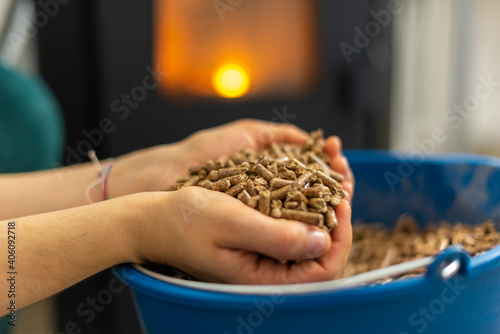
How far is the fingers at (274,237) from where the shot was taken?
1.87 ft

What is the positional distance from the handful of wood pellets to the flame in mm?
855

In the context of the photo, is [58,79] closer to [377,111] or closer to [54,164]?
[54,164]

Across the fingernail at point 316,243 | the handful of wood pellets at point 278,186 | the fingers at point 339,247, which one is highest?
the handful of wood pellets at point 278,186

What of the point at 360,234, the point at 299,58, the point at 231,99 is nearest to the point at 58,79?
the point at 231,99

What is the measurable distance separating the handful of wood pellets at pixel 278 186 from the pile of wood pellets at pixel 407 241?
0.23m

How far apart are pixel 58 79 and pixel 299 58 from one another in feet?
2.79

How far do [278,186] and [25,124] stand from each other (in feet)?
2.96

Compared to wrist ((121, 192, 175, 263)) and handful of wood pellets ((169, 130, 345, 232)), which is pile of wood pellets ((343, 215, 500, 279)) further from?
wrist ((121, 192, 175, 263))

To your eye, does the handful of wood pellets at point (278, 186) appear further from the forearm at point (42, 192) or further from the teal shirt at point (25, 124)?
the teal shirt at point (25, 124)

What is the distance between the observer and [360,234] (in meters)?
1.22
